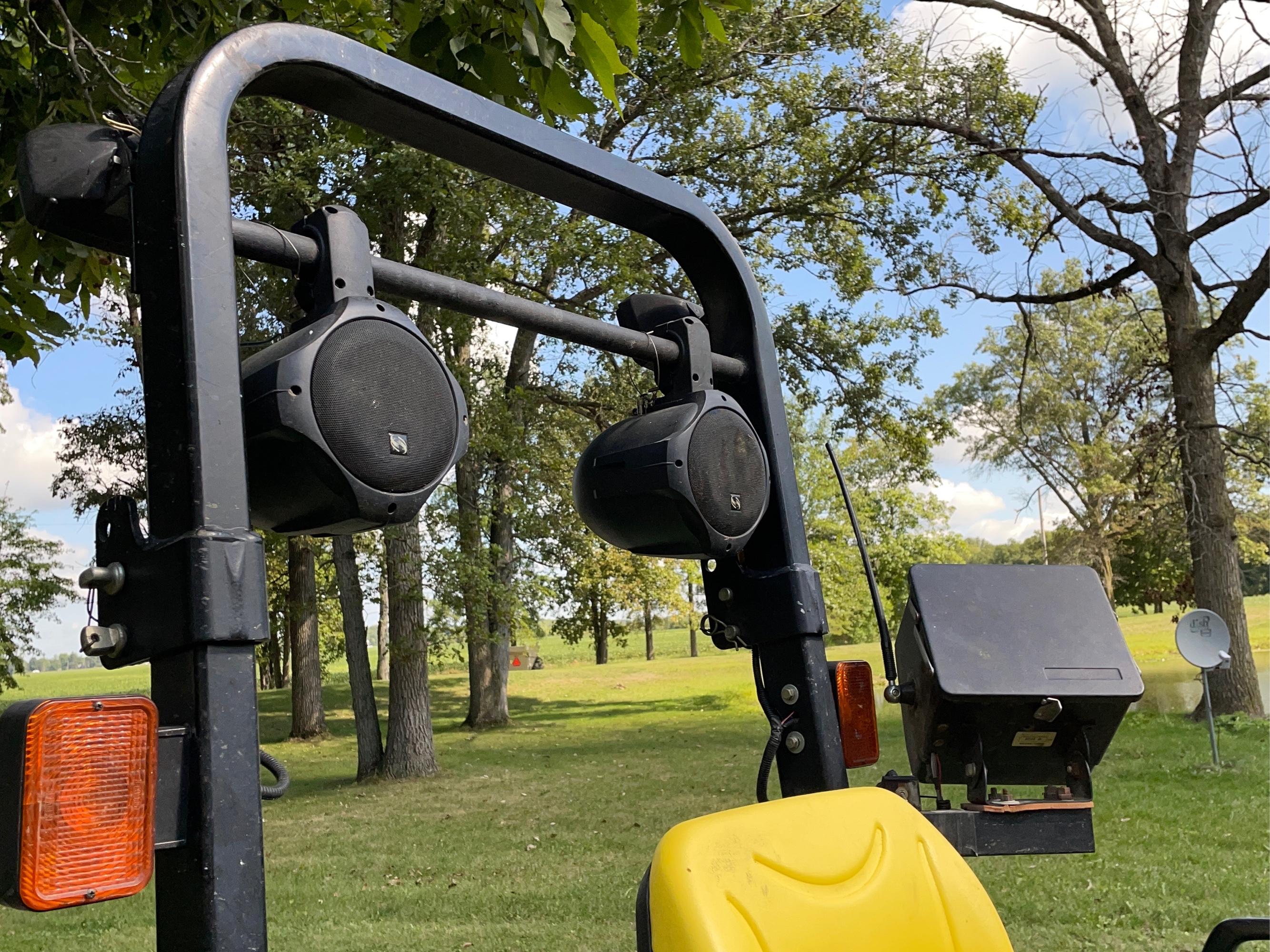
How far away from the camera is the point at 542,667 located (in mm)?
39812

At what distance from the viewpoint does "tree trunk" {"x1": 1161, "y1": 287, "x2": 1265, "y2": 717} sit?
A: 1377cm

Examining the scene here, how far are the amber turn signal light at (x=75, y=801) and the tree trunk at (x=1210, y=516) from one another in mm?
14821

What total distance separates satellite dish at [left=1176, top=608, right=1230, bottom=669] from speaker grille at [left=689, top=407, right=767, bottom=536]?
10642 millimetres

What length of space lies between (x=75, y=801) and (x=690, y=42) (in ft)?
9.07

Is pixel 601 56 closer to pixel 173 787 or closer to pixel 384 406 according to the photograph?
pixel 384 406

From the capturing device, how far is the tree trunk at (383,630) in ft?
48.1

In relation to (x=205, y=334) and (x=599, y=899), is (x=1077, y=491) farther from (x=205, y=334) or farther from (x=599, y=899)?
(x=205, y=334)

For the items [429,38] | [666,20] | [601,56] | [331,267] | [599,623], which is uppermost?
[666,20]

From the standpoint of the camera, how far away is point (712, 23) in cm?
317

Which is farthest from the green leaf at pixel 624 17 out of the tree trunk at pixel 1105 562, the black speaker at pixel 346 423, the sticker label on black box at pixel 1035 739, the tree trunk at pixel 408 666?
the tree trunk at pixel 1105 562

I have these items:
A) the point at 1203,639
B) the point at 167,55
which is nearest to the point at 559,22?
the point at 167,55

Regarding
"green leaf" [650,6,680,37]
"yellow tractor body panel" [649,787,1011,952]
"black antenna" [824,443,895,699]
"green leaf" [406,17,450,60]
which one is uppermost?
"green leaf" [650,6,680,37]

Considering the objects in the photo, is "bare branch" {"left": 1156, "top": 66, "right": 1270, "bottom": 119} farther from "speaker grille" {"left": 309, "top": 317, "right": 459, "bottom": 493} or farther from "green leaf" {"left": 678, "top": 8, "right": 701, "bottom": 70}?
"speaker grille" {"left": 309, "top": 317, "right": 459, "bottom": 493}

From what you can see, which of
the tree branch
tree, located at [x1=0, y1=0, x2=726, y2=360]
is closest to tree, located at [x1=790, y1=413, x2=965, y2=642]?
the tree branch
